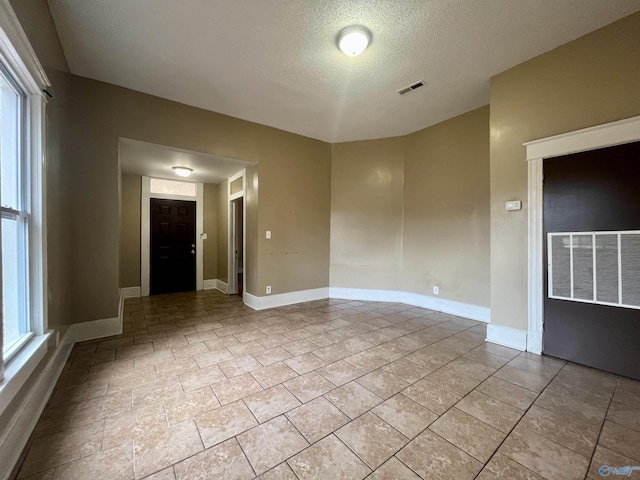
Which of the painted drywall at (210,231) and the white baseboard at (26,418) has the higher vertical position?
the painted drywall at (210,231)

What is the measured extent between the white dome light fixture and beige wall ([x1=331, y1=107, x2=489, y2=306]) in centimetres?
225

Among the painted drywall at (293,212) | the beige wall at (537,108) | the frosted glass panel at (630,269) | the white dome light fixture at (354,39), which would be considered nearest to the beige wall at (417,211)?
the painted drywall at (293,212)

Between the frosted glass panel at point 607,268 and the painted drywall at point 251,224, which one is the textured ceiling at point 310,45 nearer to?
the painted drywall at point 251,224

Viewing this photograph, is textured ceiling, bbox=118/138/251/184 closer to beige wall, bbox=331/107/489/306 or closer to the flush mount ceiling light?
the flush mount ceiling light

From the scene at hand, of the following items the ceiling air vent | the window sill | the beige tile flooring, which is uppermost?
the ceiling air vent

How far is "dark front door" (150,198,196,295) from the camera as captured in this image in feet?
17.9

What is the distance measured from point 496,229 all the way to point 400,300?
2239 millimetres

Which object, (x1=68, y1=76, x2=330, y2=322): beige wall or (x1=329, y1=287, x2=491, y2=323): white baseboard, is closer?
(x1=68, y1=76, x2=330, y2=322): beige wall

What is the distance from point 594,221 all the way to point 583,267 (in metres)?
0.43

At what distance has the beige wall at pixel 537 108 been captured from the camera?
215cm

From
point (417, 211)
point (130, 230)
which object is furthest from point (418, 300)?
point (130, 230)

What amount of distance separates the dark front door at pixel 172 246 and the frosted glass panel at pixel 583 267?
6432mm

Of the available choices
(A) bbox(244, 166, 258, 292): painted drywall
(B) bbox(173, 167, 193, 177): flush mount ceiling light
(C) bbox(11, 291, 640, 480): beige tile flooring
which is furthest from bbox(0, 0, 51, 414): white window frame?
(B) bbox(173, 167, 193, 177): flush mount ceiling light

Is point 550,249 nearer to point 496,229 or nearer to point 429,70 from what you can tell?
point 496,229
